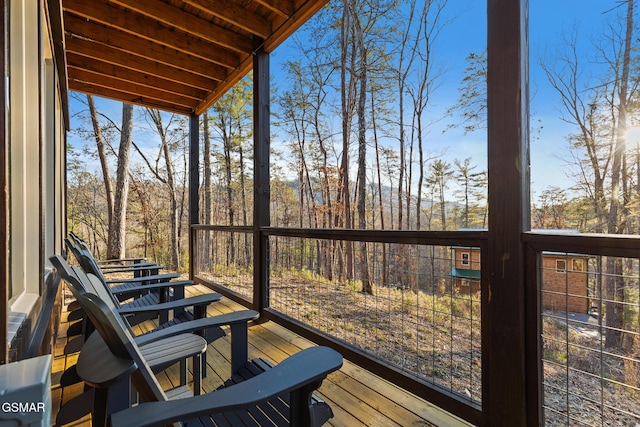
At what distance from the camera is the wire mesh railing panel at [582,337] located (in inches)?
54.3

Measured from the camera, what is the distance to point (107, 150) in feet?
30.3

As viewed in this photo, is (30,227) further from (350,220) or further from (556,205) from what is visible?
(350,220)

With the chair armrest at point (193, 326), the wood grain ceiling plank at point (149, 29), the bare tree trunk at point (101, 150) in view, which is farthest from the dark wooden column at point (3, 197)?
the bare tree trunk at point (101, 150)

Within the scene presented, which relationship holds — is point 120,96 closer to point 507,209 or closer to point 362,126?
point 362,126

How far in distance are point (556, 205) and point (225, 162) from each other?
A: 350 inches

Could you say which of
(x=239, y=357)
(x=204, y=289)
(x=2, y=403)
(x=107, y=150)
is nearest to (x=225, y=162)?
(x=107, y=150)

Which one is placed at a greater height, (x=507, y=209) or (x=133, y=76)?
(x=133, y=76)

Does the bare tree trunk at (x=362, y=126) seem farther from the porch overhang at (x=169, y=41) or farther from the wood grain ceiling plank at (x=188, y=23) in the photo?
the wood grain ceiling plank at (x=188, y=23)

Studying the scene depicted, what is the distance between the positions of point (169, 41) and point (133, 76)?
1097 millimetres

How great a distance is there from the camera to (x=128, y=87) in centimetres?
452

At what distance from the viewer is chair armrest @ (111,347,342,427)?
0.69m

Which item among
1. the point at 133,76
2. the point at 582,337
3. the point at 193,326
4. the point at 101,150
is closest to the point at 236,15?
the point at 133,76

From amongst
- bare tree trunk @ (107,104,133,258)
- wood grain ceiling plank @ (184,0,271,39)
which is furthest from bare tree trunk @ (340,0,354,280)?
bare tree trunk @ (107,104,133,258)

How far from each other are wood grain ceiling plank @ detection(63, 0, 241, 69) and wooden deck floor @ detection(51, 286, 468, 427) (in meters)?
3.04
